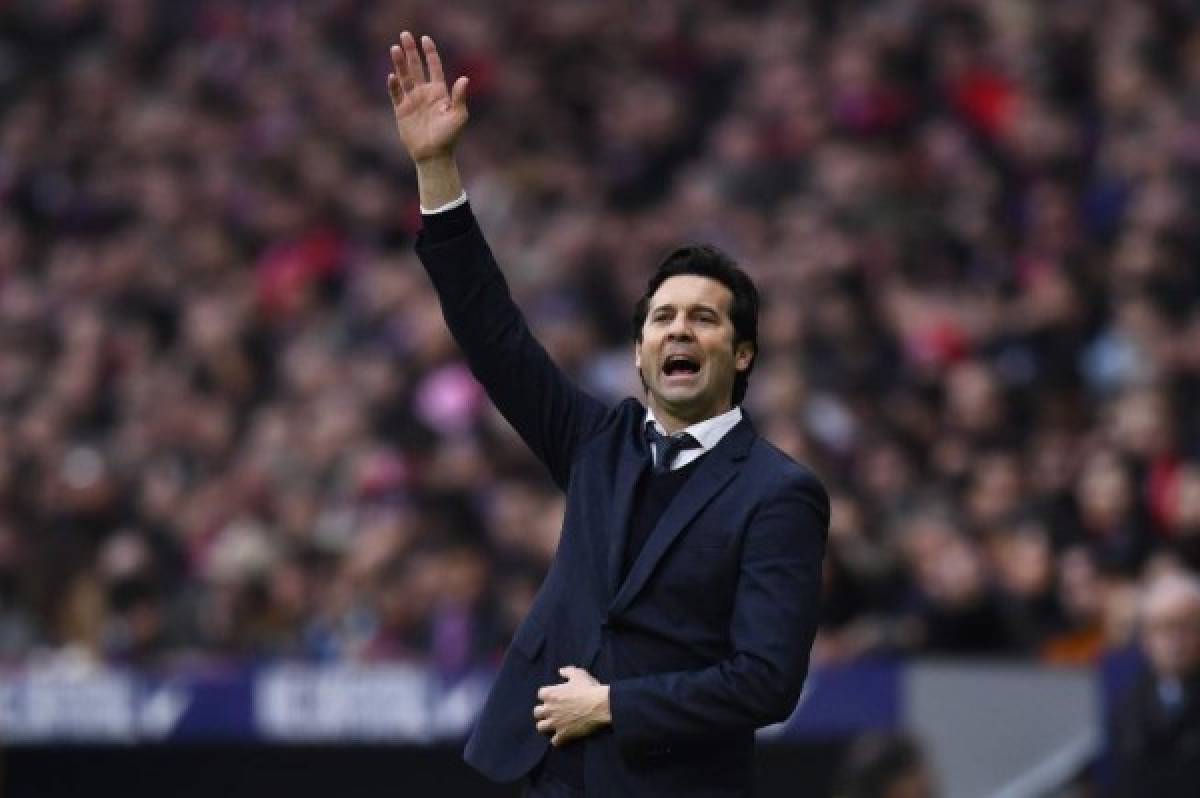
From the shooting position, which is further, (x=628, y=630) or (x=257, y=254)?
(x=257, y=254)

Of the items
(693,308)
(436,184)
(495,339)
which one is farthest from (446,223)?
(693,308)

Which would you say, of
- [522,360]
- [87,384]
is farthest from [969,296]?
[522,360]

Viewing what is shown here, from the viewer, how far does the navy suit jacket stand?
4438mm

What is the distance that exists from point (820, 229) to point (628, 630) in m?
7.44

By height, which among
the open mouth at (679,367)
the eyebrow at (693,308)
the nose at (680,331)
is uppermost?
the eyebrow at (693,308)

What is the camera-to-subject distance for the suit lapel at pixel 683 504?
4.54 meters

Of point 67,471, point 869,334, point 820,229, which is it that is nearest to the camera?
point 869,334

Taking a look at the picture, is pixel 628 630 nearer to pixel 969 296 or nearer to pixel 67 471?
pixel 969 296

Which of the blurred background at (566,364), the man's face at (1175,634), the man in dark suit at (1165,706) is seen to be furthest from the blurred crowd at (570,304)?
the man's face at (1175,634)

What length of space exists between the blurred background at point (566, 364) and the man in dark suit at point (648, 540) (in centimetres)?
184

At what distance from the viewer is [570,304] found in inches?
486

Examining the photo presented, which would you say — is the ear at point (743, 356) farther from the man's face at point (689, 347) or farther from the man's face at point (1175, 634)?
the man's face at point (1175, 634)

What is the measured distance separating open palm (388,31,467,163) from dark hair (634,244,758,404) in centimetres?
47

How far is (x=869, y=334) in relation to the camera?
1110 centimetres
